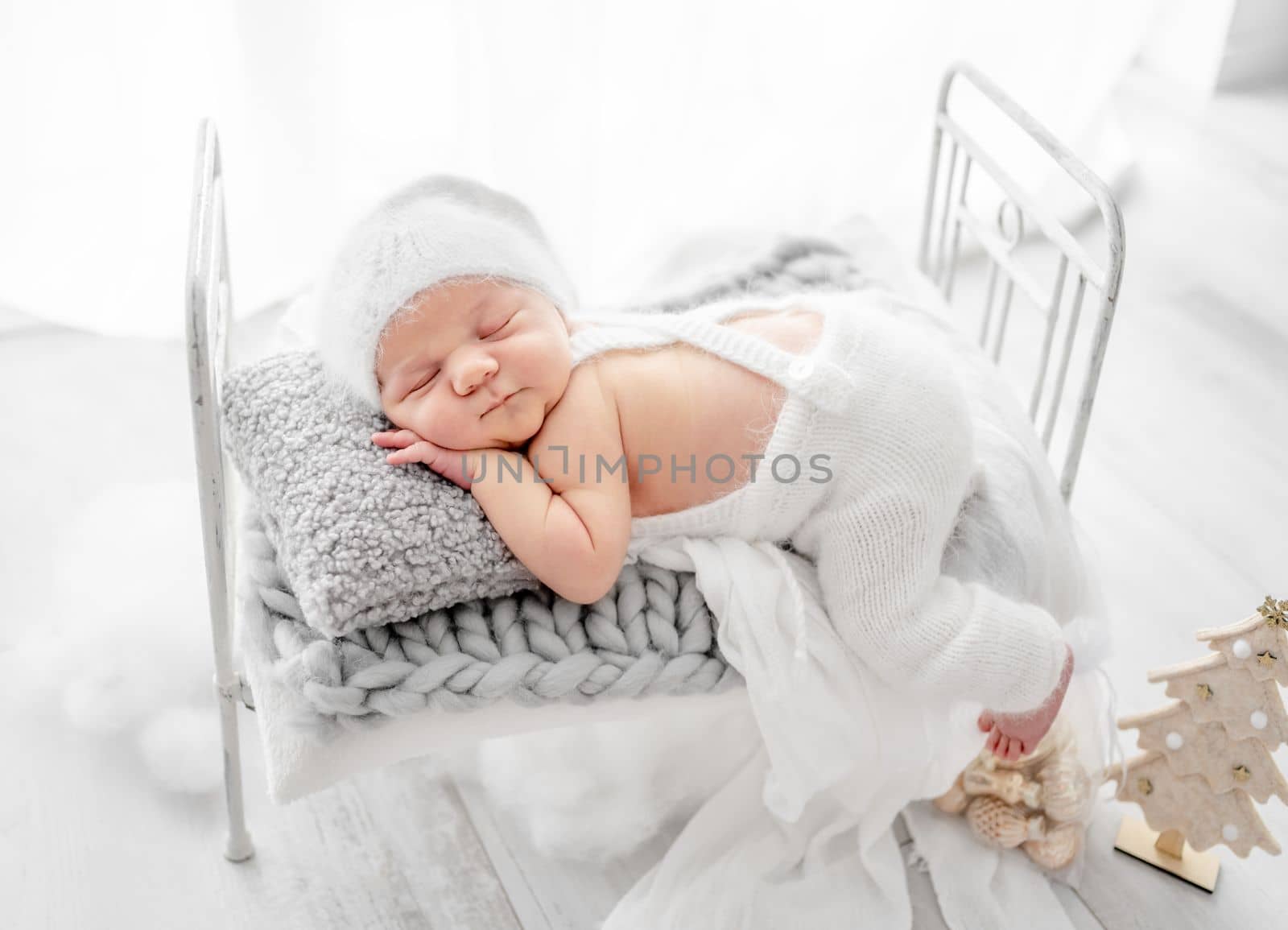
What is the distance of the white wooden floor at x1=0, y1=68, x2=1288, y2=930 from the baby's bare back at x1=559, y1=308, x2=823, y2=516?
46cm

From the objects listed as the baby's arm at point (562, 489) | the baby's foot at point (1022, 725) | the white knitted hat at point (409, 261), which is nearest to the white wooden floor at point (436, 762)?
the baby's foot at point (1022, 725)

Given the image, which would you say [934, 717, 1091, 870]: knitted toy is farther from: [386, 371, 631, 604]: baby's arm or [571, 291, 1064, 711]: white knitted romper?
[386, 371, 631, 604]: baby's arm

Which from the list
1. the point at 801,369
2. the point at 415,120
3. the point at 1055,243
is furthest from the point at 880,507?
the point at 415,120

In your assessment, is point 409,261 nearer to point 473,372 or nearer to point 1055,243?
point 473,372

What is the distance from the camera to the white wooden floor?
4.37ft

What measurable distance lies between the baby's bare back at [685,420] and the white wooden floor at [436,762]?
0.46 meters

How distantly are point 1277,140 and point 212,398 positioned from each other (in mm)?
2656

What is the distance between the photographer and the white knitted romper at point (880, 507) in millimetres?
1175

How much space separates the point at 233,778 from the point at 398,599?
37 centimetres

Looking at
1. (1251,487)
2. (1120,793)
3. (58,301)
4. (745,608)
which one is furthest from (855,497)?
(58,301)

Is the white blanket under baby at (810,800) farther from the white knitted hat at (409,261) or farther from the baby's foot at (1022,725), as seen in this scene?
the white knitted hat at (409,261)

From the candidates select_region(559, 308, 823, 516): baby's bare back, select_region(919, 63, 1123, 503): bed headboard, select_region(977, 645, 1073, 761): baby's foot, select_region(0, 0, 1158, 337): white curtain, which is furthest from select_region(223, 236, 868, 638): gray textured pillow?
select_region(0, 0, 1158, 337): white curtain

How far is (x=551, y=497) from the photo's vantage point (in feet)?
3.76

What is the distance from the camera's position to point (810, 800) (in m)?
1.37
